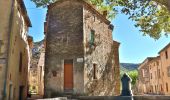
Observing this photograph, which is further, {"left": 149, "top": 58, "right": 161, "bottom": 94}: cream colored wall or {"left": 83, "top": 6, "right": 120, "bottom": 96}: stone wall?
{"left": 149, "top": 58, "right": 161, "bottom": 94}: cream colored wall

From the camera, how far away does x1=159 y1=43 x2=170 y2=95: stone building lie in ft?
132

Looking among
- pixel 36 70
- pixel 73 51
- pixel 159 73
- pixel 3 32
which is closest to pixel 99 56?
pixel 73 51

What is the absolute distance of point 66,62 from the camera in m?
23.4

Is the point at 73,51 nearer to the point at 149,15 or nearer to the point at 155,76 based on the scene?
the point at 149,15

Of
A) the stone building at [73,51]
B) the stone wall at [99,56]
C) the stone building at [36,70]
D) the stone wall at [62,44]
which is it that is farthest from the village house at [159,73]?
the stone wall at [62,44]

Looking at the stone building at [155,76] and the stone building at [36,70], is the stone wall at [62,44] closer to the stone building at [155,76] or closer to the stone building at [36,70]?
the stone building at [36,70]

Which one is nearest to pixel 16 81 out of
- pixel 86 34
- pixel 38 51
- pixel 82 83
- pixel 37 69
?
pixel 82 83

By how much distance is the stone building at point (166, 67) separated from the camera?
40.4 metres

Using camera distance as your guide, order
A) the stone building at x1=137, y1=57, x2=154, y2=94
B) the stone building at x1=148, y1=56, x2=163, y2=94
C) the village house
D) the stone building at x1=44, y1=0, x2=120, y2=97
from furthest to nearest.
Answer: the stone building at x1=137, y1=57, x2=154, y2=94
the stone building at x1=148, y1=56, x2=163, y2=94
the village house
the stone building at x1=44, y1=0, x2=120, y2=97

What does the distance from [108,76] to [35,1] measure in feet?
36.3

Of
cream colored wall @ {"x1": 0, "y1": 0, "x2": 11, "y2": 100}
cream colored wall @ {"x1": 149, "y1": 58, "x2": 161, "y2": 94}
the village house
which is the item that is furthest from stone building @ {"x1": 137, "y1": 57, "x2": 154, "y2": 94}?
cream colored wall @ {"x1": 0, "y1": 0, "x2": 11, "y2": 100}

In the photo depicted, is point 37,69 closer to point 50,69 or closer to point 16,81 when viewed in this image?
point 50,69

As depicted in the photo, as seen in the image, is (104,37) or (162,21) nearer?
(162,21)

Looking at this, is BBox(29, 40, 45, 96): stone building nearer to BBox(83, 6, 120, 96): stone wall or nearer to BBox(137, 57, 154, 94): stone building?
BBox(83, 6, 120, 96): stone wall
